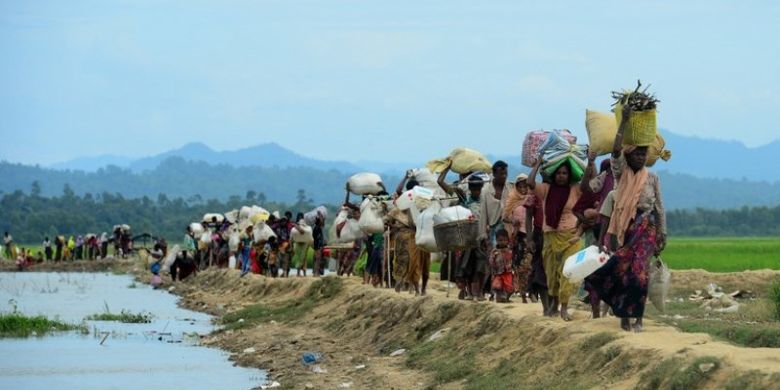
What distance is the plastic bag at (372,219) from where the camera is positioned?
20578 mm

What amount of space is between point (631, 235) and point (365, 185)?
10.8 m

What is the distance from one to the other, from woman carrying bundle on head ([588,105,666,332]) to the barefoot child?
3423 millimetres

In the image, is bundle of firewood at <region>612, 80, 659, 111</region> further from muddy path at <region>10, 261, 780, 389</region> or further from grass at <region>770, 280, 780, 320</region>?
grass at <region>770, 280, 780, 320</region>

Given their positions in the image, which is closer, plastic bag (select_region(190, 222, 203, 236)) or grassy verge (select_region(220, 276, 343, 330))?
grassy verge (select_region(220, 276, 343, 330))

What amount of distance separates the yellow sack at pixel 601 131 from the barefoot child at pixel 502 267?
243cm

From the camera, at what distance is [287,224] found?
2822 centimetres

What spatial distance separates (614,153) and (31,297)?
23332mm

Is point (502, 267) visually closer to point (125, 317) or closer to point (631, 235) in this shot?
point (631, 235)

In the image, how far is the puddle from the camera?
1535 centimetres

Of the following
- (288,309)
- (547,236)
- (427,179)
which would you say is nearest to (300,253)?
(288,309)

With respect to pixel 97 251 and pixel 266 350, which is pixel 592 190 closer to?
pixel 266 350

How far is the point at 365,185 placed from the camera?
21.8m

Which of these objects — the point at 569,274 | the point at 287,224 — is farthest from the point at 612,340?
the point at 287,224

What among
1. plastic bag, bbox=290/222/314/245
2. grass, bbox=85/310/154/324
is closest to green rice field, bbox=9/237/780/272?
plastic bag, bbox=290/222/314/245
